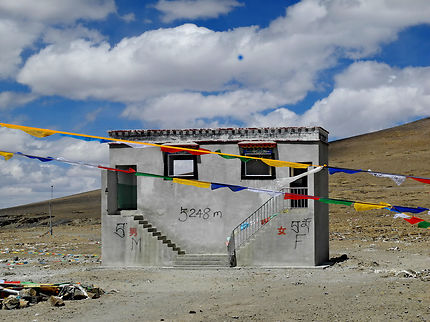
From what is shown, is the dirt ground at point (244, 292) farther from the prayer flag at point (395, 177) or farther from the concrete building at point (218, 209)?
the prayer flag at point (395, 177)

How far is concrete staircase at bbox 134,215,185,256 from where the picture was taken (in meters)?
23.9

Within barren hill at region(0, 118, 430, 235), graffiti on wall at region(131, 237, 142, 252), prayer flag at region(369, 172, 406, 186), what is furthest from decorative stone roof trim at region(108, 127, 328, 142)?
barren hill at region(0, 118, 430, 235)

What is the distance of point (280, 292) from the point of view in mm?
16406

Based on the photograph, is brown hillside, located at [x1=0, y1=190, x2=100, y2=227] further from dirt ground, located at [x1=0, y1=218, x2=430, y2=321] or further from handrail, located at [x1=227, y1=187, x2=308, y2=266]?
handrail, located at [x1=227, y1=187, x2=308, y2=266]

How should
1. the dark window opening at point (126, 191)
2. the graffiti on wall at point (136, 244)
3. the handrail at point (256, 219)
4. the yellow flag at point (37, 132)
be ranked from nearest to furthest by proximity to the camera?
the yellow flag at point (37, 132)
the handrail at point (256, 219)
the graffiti on wall at point (136, 244)
the dark window opening at point (126, 191)

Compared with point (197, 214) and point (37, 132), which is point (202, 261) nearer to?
point (197, 214)

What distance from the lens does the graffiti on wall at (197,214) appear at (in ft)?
78.6

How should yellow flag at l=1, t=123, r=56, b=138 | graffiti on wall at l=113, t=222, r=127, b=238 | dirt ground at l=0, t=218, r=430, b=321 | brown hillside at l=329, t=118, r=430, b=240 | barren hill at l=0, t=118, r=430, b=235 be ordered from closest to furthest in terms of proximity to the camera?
dirt ground at l=0, t=218, r=430, b=321
yellow flag at l=1, t=123, r=56, b=138
graffiti on wall at l=113, t=222, r=127, b=238
brown hillside at l=329, t=118, r=430, b=240
barren hill at l=0, t=118, r=430, b=235

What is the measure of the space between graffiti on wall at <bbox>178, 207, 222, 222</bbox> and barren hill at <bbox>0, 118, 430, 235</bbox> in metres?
20.1

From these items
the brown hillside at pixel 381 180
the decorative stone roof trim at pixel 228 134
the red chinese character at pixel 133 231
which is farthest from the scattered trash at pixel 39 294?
the brown hillside at pixel 381 180

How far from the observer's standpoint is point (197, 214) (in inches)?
947

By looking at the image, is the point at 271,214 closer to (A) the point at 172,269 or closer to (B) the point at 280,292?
(A) the point at 172,269

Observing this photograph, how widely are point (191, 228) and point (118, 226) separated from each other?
9.95 feet

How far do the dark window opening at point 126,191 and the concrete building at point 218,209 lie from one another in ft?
4.10
